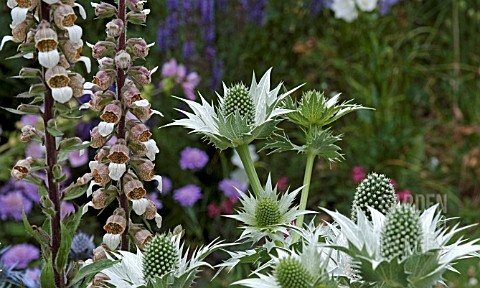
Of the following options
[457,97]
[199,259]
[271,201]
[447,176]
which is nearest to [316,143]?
[271,201]

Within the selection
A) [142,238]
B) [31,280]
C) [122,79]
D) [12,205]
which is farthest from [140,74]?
[12,205]

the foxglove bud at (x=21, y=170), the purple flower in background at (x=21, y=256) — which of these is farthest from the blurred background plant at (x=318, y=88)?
the foxglove bud at (x=21, y=170)

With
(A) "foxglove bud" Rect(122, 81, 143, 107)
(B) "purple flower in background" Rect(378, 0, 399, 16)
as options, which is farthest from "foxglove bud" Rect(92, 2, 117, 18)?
(B) "purple flower in background" Rect(378, 0, 399, 16)

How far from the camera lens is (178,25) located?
3430mm

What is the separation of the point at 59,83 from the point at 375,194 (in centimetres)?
49

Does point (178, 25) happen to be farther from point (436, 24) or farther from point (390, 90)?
point (436, 24)

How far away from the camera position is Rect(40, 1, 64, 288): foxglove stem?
1.15 m

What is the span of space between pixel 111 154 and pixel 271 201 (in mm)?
272

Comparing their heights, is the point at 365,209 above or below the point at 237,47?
below

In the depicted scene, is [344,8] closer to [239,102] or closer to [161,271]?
[239,102]

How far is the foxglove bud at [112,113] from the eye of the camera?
1217 mm

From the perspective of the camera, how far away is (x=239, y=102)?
135 cm

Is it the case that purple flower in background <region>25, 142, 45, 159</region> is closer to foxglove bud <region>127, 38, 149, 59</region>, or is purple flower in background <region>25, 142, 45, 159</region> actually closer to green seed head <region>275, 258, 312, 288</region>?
foxglove bud <region>127, 38, 149, 59</region>

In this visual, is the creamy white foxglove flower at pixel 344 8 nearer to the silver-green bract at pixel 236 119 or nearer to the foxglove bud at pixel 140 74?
the silver-green bract at pixel 236 119
